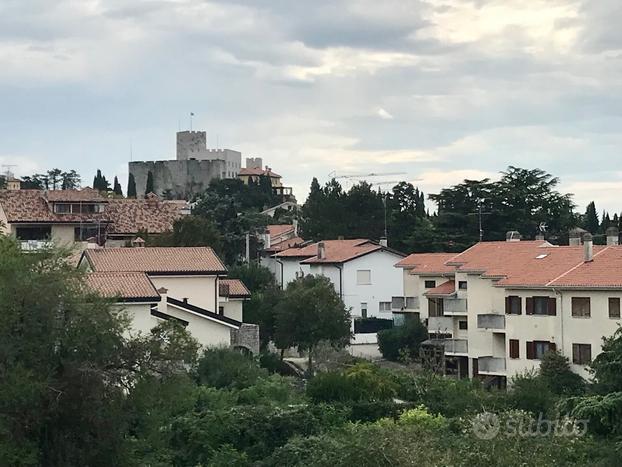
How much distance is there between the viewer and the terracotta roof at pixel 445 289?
5325 cm

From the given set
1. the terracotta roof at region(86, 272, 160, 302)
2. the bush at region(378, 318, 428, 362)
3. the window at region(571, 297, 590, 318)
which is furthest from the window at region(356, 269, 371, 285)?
the terracotta roof at region(86, 272, 160, 302)

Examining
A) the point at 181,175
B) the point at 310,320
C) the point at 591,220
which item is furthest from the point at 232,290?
the point at 181,175

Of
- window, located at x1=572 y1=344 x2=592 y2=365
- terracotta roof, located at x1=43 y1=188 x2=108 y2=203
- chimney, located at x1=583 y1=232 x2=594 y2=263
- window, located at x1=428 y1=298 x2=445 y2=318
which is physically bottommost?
window, located at x1=572 y1=344 x2=592 y2=365

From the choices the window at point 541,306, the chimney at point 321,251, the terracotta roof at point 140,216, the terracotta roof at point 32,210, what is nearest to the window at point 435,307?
the window at point 541,306

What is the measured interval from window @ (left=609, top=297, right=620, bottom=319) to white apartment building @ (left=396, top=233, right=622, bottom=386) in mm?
37

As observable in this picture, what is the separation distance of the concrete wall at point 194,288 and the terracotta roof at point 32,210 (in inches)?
942

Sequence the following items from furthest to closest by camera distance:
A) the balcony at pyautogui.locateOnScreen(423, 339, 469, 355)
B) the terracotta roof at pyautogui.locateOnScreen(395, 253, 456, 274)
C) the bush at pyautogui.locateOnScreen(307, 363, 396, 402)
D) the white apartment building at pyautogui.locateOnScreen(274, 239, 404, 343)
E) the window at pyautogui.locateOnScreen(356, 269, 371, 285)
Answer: the window at pyautogui.locateOnScreen(356, 269, 371, 285) → the white apartment building at pyautogui.locateOnScreen(274, 239, 404, 343) → the terracotta roof at pyautogui.locateOnScreen(395, 253, 456, 274) → the balcony at pyautogui.locateOnScreen(423, 339, 469, 355) → the bush at pyautogui.locateOnScreen(307, 363, 396, 402)

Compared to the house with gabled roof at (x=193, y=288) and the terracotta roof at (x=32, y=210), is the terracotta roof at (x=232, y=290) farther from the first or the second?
the terracotta roof at (x=32, y=210)

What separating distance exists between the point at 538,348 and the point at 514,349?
129cm

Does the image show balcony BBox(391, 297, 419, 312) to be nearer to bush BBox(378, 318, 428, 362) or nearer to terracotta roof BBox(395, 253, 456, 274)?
terracotta roof BBox(395, 253, 456, 274)

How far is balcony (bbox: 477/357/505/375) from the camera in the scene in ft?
152

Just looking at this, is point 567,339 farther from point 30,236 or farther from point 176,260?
point 30,236

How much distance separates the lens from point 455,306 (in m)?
51.2

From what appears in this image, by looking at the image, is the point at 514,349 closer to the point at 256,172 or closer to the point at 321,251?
the point at 321,251
